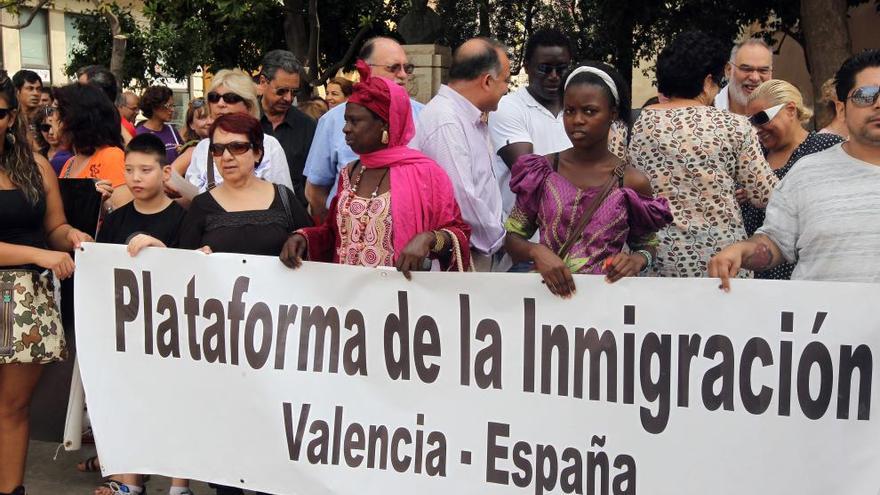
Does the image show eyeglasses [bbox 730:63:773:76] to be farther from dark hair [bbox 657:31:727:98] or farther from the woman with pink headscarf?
the woman with pink headscarf

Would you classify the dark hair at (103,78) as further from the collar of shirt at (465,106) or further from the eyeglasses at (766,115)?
the eyeglasses at (766,115)

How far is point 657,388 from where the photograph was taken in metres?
3.38

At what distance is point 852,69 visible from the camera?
330 cm

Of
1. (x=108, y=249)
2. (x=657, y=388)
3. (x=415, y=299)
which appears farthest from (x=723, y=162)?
(x=108, y=249)

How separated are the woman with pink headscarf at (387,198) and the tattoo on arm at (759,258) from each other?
1.10 meters

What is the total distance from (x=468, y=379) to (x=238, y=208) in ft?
4.41

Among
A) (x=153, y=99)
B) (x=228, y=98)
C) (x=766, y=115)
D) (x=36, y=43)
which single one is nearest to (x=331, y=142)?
(x=228, y=98)

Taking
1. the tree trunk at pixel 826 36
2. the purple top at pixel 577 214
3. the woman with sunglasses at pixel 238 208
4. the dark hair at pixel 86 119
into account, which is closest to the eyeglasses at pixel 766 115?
the purple top at pixel 577 214

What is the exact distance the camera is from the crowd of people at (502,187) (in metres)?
3.35

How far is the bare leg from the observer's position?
4.23 meters

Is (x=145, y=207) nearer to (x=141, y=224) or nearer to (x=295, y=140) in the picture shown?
(x=141, y=224)

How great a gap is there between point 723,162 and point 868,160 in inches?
29.6

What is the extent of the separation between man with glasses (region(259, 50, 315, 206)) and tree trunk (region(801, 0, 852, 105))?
961cm

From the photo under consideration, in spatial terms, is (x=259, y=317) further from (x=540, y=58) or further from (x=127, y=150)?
(x=540, y=58)
